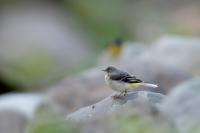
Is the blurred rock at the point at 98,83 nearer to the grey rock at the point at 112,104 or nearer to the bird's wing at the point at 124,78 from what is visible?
the bird's wing at the point at 124,78

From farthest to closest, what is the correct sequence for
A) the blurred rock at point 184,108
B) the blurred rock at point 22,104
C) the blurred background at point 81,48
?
the blurred background at point 81,48
the blurred rock at point 22,104
the blurred rock at point 184,108

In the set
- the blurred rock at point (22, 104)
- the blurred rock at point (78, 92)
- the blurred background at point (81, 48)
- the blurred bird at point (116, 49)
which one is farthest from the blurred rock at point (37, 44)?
the blurred rock at point (78, 92)

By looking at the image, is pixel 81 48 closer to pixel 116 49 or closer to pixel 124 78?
pixel 116 49

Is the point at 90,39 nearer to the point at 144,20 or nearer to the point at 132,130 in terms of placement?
the point at 144,20

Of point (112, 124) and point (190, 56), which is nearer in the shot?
point (112, 124)

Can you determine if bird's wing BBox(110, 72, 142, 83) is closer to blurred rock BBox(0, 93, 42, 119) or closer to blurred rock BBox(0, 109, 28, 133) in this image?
blurred rock BBox(0, 109, 28, 133)

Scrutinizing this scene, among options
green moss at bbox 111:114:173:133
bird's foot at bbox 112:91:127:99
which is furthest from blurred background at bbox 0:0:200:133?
green moss at bbox 111:114:173:133

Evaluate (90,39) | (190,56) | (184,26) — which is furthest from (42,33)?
(190,56)

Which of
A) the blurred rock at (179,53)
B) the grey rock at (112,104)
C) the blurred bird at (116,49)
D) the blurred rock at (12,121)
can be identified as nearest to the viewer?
the grey rock at (112,104)
